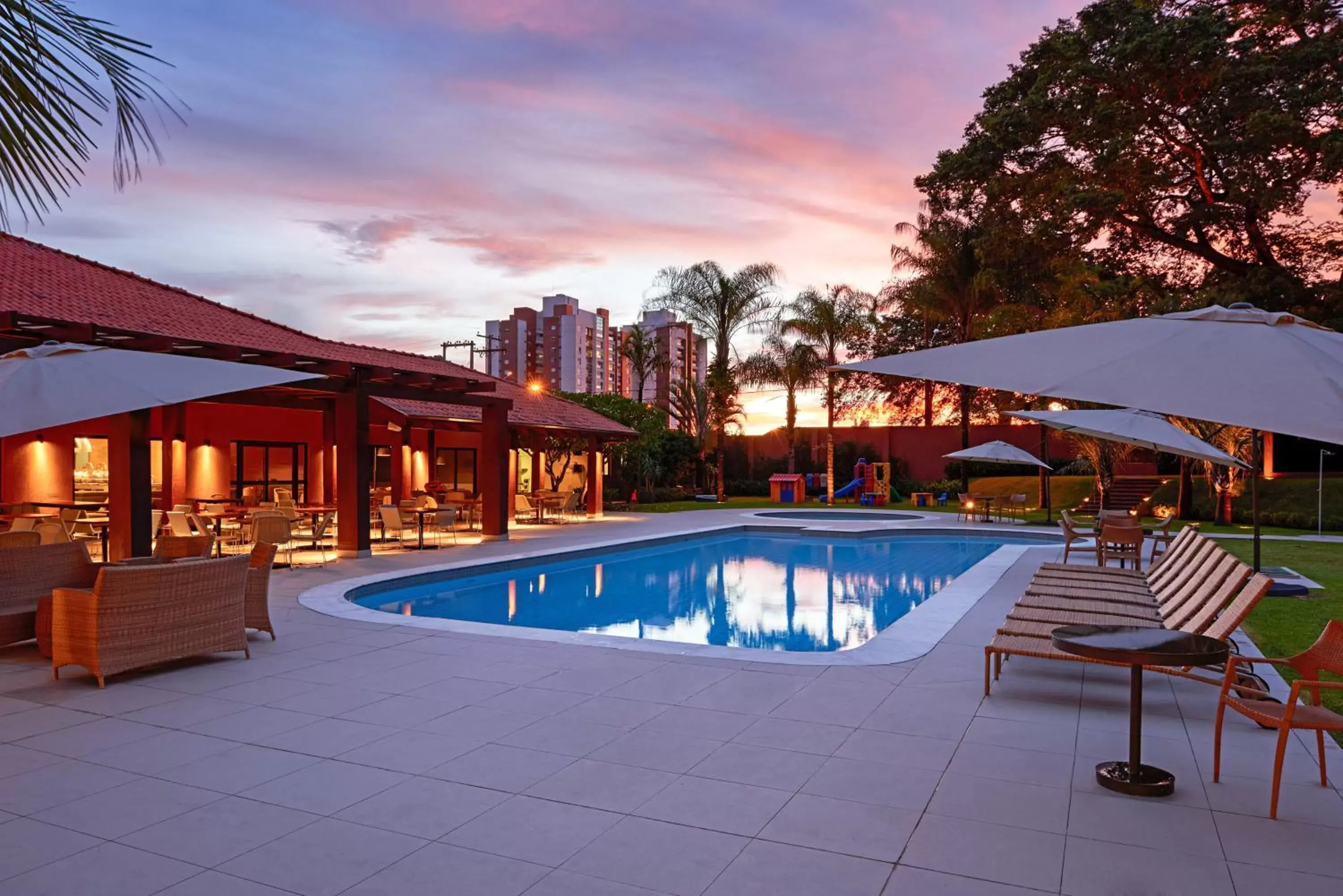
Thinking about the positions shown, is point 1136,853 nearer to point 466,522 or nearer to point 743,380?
point 466,522

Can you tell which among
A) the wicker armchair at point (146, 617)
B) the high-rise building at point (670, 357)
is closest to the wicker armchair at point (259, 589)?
the wicker armchair at point (146, 617)

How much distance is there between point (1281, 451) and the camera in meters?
28.1

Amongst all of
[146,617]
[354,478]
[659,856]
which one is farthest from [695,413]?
[659,856]

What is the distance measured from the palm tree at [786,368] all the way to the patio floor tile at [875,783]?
25387 mm

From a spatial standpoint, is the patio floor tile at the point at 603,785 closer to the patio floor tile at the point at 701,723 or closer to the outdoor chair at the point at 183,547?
the patio floor tile at the point at 701,723

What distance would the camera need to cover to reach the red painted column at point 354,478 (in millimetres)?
14477

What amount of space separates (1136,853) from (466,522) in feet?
64.4

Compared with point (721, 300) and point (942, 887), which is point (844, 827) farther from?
point (721, 300)

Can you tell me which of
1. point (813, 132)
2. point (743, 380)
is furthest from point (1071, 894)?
point (743, 380)

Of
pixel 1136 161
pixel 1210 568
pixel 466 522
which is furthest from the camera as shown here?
pixel 466 522

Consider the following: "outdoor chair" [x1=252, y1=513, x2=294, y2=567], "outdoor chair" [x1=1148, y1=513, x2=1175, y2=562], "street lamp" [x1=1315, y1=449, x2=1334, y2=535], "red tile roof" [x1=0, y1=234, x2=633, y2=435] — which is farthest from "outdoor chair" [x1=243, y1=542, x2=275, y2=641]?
"street lamp" [x1=1315, y1=449, x2=1334, y2=535]

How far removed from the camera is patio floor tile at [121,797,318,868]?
3.48 meters

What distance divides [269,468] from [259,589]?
14.5 m

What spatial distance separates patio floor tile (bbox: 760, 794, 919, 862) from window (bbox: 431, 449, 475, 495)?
2310cm
